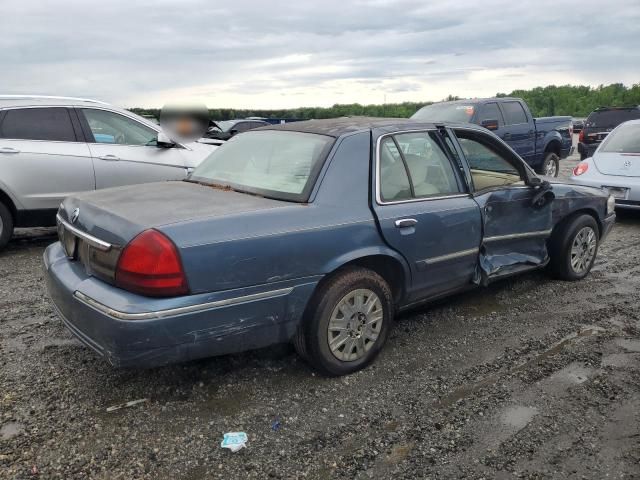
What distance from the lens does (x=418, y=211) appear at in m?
3.92

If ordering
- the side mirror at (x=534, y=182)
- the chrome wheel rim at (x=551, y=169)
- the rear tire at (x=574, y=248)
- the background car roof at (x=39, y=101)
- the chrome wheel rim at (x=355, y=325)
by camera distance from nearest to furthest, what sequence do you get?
the chrome wheel rim at (x=355, y=325)
the side mirror at (x=534, y=182)
the rear tire at (x=574, y=248)
the background car roof at (x=39, y=101)
the chrome wheel rim at (x=551, y=169)

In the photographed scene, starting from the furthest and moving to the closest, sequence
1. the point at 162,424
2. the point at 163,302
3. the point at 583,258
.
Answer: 1. the point at 583,258
2. the point at 162,424
3. the point at 163,302

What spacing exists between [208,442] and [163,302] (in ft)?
2.43

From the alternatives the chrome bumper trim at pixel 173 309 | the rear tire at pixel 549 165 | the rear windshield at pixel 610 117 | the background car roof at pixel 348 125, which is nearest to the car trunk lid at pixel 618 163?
the rear tire at pixel 549 165

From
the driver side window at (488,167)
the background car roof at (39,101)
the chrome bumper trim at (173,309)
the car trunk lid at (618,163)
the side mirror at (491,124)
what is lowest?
the chrome bumper trim at (173,309)

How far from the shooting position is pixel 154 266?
9.52 feet

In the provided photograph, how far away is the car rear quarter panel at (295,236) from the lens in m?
2.99

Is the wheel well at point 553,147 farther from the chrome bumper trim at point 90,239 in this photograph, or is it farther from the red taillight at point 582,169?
the chrome bumper trim at point 90,239

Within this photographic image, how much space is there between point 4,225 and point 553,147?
10979 mm

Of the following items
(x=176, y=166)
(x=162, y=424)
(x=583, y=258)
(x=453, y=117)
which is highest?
(x=453, y=117)

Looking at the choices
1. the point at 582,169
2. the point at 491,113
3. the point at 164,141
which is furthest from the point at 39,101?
the point at 491,113

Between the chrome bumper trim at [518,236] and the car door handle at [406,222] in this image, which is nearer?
the car door handle at [406,222]

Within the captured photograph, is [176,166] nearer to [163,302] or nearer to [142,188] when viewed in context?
[142,188]

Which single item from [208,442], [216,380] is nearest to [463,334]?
[216,380]
